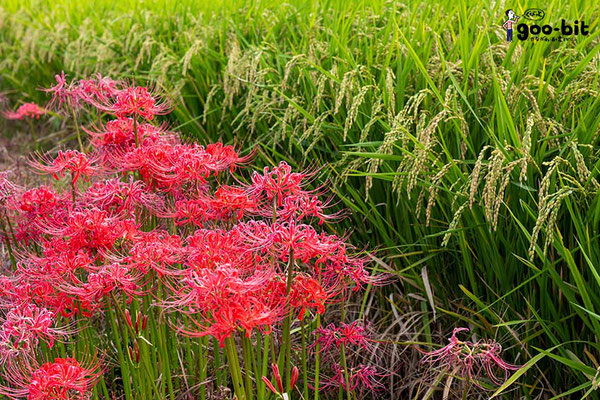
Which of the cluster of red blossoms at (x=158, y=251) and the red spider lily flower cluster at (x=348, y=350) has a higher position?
the cluster of red blossoms at (x=158, y=251)

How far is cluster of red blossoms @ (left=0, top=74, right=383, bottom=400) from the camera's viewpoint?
158 centimetres

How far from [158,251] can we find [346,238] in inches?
28.8

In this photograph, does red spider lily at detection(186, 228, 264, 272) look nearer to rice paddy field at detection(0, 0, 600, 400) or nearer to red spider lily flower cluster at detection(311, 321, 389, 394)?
Answer: rice paddy field at detection(0, 0, 600, 400)

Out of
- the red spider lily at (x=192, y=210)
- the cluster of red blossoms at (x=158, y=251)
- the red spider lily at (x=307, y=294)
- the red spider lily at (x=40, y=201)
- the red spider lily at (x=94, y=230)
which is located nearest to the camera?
the cluster of red blossoms at (x=158, y=251)

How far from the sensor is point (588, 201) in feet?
7.40

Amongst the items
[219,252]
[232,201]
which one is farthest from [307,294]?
[232,201]

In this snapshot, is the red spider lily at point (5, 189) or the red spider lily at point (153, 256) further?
the red spider lily at point (5, 189)

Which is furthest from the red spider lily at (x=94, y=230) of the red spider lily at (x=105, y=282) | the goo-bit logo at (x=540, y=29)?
the goo-bit logo at (x=540, y=29)

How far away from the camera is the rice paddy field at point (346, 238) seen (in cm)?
174

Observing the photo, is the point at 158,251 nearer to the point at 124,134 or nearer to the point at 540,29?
the point at 124,134

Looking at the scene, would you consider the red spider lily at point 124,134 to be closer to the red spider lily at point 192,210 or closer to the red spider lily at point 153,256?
the red spider lily at point 192,210

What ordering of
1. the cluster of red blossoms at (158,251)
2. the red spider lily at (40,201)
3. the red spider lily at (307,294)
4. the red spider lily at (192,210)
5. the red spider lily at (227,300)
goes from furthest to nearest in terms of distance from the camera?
the red spider lily at (40,201) < the red spider lily at (192,210) < the red spider lily at (307,294) < the cluster of red blossoms at (158,251) < the red spider lily at (227,300)

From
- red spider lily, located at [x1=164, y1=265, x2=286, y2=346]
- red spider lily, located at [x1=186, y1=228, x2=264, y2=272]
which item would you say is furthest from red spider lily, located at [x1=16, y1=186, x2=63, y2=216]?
red spider lily, located at [x1=164, y1=265, x2=286, y2=346]

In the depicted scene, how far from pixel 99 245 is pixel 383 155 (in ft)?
3.31
